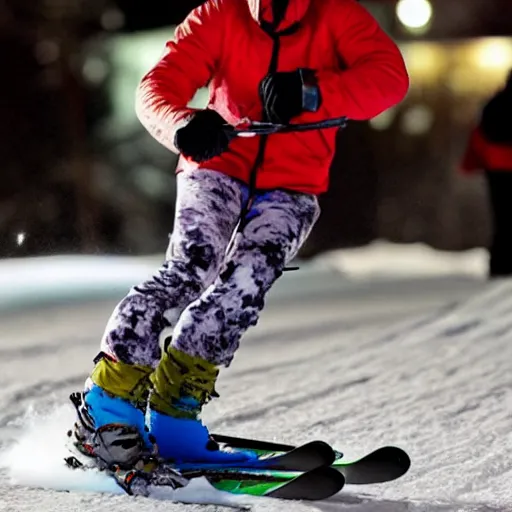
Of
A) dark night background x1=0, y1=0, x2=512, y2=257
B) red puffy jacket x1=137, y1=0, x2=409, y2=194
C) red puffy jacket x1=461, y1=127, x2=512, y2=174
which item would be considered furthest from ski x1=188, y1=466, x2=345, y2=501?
dark night background x1=0, y1=0, x2=512, y2=257

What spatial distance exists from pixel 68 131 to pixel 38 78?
1.90 ft

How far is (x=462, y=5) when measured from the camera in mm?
8031

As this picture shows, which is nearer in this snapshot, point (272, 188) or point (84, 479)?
point (84, 479)

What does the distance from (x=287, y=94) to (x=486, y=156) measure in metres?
4.75

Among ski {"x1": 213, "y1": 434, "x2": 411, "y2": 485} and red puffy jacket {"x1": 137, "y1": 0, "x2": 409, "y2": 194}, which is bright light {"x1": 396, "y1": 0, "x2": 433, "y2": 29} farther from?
ski {"x1": 213, "y1": 434, "x2": 411, "y2": 485}

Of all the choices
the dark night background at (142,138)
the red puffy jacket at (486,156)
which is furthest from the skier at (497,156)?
the dark night background at (142,138)

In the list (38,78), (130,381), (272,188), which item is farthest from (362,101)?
(38,78)

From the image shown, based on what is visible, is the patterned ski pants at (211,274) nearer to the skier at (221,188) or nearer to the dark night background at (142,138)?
the skier at (221,188)

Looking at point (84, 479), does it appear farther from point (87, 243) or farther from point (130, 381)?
point (87, 243)

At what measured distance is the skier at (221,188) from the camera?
2086 millimetres

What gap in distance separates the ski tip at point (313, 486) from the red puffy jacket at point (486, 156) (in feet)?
16.1

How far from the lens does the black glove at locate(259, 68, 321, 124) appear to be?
2.10 meters

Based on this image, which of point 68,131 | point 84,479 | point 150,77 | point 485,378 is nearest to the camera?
point 84,479

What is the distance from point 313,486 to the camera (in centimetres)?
198
